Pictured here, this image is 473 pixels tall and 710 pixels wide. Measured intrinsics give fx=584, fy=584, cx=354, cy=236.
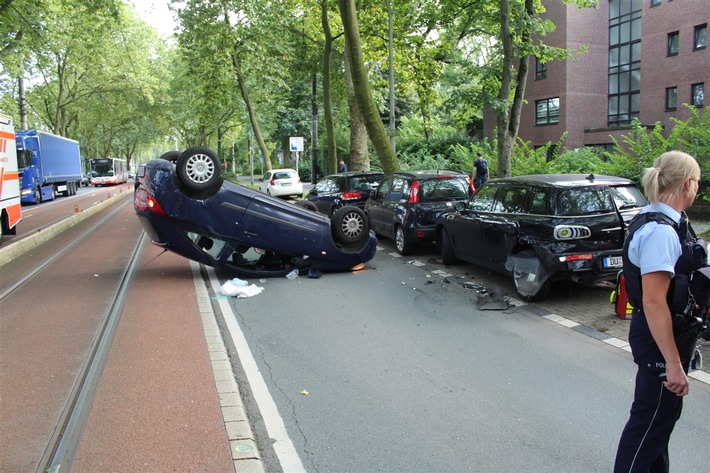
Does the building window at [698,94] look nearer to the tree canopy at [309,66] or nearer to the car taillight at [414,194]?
the tree canopy at [309,66]

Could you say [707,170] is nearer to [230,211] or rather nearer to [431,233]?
[431,233]

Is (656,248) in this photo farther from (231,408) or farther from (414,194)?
(414,194)

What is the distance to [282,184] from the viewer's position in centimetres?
3042

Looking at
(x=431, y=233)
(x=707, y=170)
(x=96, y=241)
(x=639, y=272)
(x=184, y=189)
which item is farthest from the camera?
(x=96, y=241)

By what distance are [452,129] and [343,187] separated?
21.7 meters

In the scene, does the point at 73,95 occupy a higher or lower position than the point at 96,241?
higher

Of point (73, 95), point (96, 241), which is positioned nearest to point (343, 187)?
point (96, 241)

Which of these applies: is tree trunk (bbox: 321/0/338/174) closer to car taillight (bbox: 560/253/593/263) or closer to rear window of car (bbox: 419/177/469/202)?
rear window of car (bbox: 419/177/469/202)

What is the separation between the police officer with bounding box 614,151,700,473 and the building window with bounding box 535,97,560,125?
32.6m

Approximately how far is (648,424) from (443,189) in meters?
8.89

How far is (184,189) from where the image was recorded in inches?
332

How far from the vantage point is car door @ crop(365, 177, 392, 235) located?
12719 millimetres

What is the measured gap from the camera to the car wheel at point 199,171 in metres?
8.30

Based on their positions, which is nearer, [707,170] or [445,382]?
[445,382]
